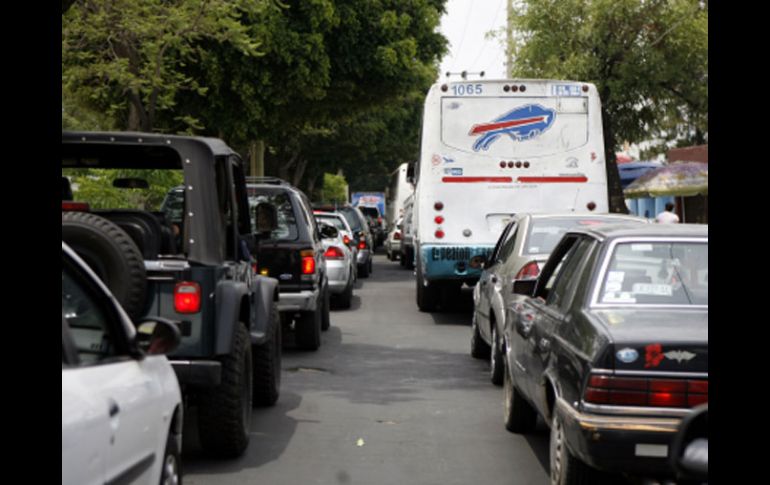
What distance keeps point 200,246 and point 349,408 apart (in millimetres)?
3053

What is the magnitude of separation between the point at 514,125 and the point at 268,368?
8577 mm

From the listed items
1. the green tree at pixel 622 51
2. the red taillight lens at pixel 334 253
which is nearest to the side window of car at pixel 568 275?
the red taillight lens at pixel 334 253

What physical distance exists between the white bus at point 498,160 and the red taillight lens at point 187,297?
10033 mm

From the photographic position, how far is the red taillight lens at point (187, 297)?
7199mm

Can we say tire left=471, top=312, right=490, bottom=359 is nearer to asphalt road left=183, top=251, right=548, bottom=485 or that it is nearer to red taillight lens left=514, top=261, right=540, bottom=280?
asphalt road left=183, top=251, right=548, bottom=485

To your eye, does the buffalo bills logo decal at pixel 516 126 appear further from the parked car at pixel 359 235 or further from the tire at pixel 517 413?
the parked car at pixel 359 235

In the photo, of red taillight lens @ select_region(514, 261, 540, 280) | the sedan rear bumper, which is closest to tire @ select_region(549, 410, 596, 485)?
the sedan rear bumper

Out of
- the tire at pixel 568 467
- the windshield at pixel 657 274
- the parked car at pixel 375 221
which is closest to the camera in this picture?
the tire at pixel 568 467

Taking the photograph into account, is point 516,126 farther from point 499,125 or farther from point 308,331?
point 308,331

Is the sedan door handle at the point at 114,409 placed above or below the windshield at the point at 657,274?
below

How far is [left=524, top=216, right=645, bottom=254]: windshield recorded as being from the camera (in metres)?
11.7

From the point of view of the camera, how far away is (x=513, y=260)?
11.5m
